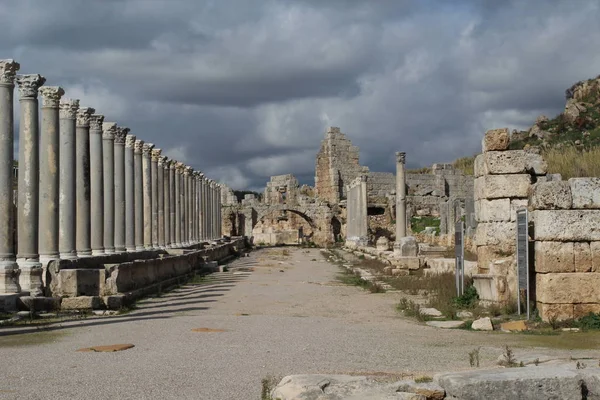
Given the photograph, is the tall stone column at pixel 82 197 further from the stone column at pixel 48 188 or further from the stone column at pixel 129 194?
the stone column at pixel 129 194

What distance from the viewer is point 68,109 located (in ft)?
57.2

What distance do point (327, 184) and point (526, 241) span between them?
5200 cm

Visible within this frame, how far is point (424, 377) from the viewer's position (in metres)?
6.50

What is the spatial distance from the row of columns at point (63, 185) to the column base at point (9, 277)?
0.05 ft

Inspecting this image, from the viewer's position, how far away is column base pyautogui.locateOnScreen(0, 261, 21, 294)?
12945mm

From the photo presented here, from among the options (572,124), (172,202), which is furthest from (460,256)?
(572,124)

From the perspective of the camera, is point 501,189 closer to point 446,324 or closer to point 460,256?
point 460,256

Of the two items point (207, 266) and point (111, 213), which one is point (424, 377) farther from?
point (207, 266)

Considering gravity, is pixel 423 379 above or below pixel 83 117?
below

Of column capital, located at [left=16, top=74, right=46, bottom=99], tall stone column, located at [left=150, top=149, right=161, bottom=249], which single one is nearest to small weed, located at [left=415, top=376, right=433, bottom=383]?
column capital, located at [left=16, top=74, right=46, bottom=99]

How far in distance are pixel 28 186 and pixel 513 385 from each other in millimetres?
10921

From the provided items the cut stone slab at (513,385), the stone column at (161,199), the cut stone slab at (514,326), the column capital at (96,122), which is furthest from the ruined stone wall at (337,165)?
the cut stone slab at (513,385)

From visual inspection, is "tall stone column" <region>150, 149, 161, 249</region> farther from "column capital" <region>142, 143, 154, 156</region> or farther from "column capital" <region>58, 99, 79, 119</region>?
"column capital" <region>58, 99, 79, 119</region>

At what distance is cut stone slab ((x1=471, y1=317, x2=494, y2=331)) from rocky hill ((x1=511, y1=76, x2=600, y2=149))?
43.6m
